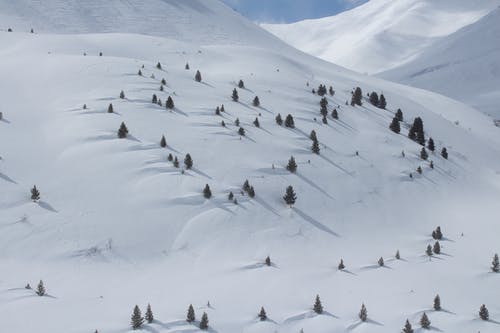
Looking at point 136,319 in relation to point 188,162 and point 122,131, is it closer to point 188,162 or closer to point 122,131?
point 188,162

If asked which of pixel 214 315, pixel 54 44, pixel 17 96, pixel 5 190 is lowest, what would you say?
pixel 214 315

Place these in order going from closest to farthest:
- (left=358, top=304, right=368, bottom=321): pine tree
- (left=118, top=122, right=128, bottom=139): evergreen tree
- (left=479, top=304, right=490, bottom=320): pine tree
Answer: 1. (left=358, top=304, right=368, bottom=321): pine tree
2. (left=479, top=304, right=490, bottom=320): pine tree
3. (left=118, top=122, right=128, bottom=139): evergreen tree

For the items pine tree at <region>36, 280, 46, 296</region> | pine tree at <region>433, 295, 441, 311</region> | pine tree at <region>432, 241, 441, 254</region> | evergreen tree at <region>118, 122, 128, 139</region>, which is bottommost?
pine tree at <region>36, 280, 46, 296</region>

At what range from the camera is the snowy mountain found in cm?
2045

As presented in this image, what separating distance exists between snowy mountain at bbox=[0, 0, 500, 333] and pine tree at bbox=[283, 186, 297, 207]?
0.70 metres

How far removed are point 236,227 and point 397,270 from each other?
8.47m

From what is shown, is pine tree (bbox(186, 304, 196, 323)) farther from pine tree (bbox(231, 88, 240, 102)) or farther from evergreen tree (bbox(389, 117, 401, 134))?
evergreen tree (bbox(389, 117, 401, 134))

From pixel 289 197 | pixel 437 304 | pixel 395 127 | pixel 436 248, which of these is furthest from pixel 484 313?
pixel 395 127

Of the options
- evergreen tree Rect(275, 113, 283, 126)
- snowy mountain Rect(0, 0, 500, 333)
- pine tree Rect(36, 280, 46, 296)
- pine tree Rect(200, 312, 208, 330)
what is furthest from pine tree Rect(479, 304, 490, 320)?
evergreen tree Rect(275, 113, 283, 126)

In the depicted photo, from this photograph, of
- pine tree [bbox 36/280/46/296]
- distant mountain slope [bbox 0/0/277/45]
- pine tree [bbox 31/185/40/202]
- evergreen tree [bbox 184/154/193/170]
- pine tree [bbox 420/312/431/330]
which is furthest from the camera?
distant mountain slope [bbox 0/0/277/45]

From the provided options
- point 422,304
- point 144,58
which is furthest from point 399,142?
point 144,58

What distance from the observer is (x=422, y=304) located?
853 inches

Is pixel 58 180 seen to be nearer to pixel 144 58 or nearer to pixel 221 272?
pixel 221 272

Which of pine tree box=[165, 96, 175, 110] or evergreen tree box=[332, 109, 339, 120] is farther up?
evergreen tree box=[332, 109, 339, 120]
